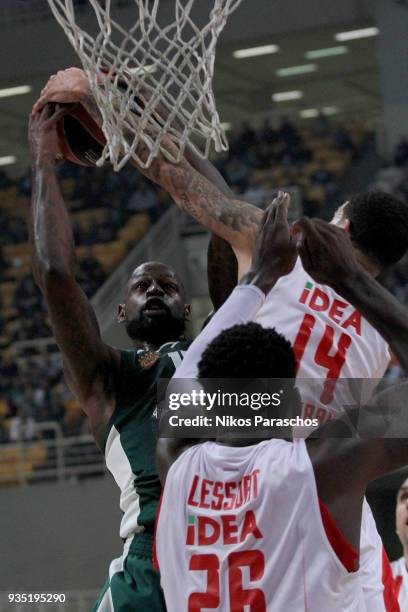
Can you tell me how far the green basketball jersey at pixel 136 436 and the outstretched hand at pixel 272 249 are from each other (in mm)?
724

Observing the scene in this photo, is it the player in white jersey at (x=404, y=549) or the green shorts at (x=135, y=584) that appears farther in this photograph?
the player in white jersey at (x=404, y=549)

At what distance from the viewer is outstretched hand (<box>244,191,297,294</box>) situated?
2.26 m

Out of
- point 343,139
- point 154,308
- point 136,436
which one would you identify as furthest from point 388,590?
point 343,139

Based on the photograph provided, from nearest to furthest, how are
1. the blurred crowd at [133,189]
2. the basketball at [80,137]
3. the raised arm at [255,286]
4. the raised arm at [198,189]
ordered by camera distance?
the raised arm at [255,286] → the raised arm at [198,189] → the basketball at [80,137] → the blurred crowd at [133,189]

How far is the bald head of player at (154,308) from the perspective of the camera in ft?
10.3

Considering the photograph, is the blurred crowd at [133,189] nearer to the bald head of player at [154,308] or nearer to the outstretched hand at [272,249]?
the bald head of player at [154,308]

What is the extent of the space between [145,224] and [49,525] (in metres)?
4.52

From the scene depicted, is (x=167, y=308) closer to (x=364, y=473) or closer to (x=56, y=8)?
(x=56, y=8)

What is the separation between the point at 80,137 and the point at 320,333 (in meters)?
0.82

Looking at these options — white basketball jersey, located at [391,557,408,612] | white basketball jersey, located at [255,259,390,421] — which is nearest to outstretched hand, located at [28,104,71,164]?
white basketball jersey, located at [255,259,390,421]

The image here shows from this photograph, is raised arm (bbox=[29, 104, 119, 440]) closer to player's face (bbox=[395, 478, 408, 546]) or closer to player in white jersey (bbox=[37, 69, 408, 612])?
player in white jersey (bbox=[37, 69, 408, 612])

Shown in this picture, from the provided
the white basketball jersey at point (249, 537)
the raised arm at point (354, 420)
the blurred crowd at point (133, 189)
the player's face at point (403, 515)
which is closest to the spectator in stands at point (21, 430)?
the blurred crowd at point (133, 189)

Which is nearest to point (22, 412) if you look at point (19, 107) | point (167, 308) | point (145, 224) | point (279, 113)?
point (145, 224)

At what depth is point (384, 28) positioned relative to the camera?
1177cm
